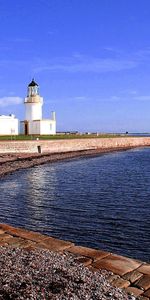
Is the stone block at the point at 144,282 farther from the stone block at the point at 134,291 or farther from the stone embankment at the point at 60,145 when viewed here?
the stone embankment at the point at 60,145

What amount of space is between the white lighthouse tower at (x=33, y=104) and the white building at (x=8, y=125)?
369 cm

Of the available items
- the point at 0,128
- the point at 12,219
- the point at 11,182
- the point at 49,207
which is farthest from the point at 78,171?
the point at 0,128

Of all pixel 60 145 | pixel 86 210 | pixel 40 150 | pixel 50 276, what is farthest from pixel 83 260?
pixel 60 145

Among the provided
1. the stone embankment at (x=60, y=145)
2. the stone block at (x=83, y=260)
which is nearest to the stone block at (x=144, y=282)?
the stone block at (x=83, y=260)

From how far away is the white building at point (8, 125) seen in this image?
56125 mm

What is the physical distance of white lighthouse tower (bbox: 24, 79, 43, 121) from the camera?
202ft

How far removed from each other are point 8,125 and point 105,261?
5269cm

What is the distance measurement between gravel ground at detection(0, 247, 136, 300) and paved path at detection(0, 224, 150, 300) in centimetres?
23

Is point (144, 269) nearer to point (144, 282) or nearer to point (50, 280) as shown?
point (144, 282)

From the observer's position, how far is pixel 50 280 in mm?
4762

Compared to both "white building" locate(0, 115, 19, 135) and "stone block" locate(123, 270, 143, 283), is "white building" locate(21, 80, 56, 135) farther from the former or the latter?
"stone block" locate(123, 270, 143, 283)

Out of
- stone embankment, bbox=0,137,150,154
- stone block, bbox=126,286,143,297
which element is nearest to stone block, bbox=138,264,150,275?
stone block, bbox=126,286,143,297

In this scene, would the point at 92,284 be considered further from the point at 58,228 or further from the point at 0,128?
the point at 0,128

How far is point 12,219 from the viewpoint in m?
12.2
